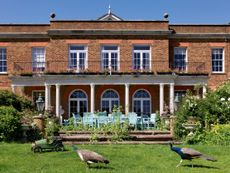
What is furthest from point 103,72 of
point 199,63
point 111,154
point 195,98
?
point 111,154

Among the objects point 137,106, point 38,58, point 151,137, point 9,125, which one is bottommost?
point 151,137

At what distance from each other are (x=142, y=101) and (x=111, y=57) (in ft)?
12.5

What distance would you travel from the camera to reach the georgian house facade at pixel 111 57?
103 ft

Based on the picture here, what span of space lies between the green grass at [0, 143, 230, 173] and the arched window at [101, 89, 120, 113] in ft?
57.0

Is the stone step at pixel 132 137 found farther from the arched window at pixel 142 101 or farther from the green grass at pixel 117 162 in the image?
the arched window at pixel 142 101

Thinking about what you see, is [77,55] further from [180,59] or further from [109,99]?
[180,59]

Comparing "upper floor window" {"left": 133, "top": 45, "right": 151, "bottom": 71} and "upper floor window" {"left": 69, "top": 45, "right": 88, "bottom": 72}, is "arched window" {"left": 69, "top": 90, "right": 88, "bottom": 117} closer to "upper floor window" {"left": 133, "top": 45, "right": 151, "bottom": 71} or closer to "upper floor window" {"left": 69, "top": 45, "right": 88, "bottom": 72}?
"upper floor window" {"left": 69, "top": 45, "right": 88, "bottom": 72}

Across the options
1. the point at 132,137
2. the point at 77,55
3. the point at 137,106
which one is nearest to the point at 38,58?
the point at 77,55

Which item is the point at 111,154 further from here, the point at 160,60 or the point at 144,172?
the point at 160,60

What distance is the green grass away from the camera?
10.6 meters

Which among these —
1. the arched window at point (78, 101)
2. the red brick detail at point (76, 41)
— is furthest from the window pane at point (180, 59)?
the arched window at point (78, 101)

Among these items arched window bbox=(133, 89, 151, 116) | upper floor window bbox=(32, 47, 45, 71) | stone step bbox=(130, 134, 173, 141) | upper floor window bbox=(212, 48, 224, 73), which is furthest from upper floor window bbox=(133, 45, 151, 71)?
stone step bbox=(130, 134, 173, 141)

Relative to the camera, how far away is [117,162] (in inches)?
461

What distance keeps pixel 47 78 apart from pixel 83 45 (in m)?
4.30
